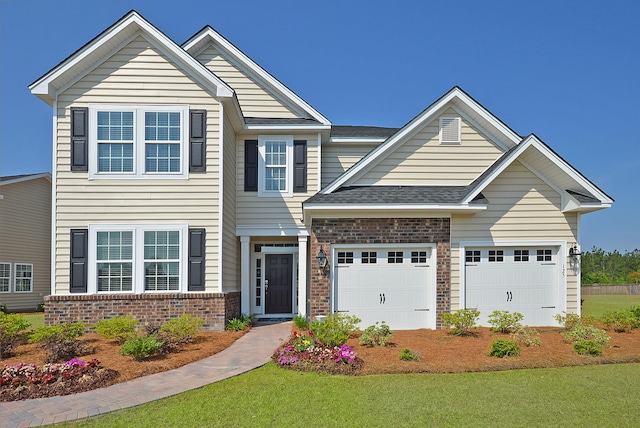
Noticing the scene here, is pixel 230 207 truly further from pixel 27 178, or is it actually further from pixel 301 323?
pixel 27 178

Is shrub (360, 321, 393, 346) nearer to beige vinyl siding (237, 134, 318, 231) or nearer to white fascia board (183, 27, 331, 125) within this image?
beige vinyl siding (237, 134, 318, 231)

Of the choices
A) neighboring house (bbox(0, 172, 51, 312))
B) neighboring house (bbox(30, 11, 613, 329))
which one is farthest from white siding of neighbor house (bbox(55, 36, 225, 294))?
neighboring house (bbox(0, 172, 51, 312))

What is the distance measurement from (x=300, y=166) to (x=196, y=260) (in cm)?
433

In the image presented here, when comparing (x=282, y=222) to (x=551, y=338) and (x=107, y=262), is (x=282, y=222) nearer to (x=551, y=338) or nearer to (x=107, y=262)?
(x=107, y=262)

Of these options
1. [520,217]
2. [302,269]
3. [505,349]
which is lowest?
[505,349]

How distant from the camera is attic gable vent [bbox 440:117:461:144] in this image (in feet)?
43.2

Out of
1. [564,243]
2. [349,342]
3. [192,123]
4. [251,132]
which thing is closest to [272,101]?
[251,132]

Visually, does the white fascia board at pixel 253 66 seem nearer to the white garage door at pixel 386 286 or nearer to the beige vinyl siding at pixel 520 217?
the white garage door at pixel 386 286

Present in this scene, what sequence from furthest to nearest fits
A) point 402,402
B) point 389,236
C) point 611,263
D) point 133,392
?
point 611,263 < point 389,236 < point 133,392 < point 402,402

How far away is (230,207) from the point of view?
13234 millimetres

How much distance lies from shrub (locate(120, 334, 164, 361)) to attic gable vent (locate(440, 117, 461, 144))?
29.8 feet

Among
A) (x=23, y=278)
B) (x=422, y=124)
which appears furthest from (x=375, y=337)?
(x=23, y=278)

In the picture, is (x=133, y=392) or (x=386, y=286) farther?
(x=386, y=286)

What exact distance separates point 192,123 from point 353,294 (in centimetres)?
601
